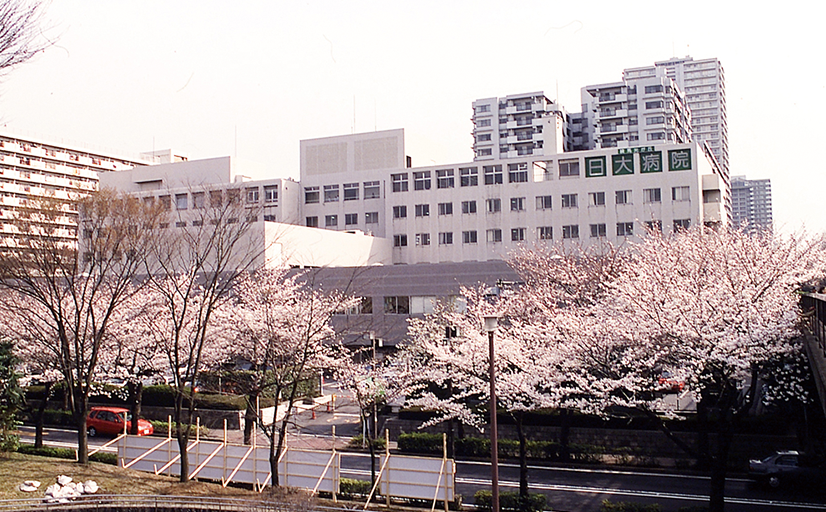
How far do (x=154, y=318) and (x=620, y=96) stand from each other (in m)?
88.3

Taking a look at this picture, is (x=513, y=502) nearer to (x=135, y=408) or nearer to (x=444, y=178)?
(x=135, y=408)

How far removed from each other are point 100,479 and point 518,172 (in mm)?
48185

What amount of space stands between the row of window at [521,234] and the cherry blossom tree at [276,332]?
1177 inches

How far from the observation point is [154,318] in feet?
98.9

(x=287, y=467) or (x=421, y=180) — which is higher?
(x=421, y=180)

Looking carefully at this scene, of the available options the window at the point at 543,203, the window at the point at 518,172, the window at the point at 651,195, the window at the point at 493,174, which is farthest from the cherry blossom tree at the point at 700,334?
the window at the point at 493,174

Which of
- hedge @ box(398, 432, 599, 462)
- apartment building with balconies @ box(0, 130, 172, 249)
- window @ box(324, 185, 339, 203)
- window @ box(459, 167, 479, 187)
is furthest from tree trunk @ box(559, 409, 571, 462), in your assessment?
apartment building with balconies @ box(0, 130, 172, 249)

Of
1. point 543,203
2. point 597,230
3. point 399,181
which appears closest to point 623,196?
point 597,230

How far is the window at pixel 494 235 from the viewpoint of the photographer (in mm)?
61500

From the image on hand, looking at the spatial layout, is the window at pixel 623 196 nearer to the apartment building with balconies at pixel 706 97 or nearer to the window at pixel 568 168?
the window at pixel 568 168

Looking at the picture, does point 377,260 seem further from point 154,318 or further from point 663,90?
point 663,90

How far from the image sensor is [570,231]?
59.3 meters

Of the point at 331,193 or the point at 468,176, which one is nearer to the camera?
the point at 468,176

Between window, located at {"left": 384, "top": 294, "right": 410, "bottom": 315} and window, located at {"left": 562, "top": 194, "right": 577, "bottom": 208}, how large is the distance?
1901 centimetres
